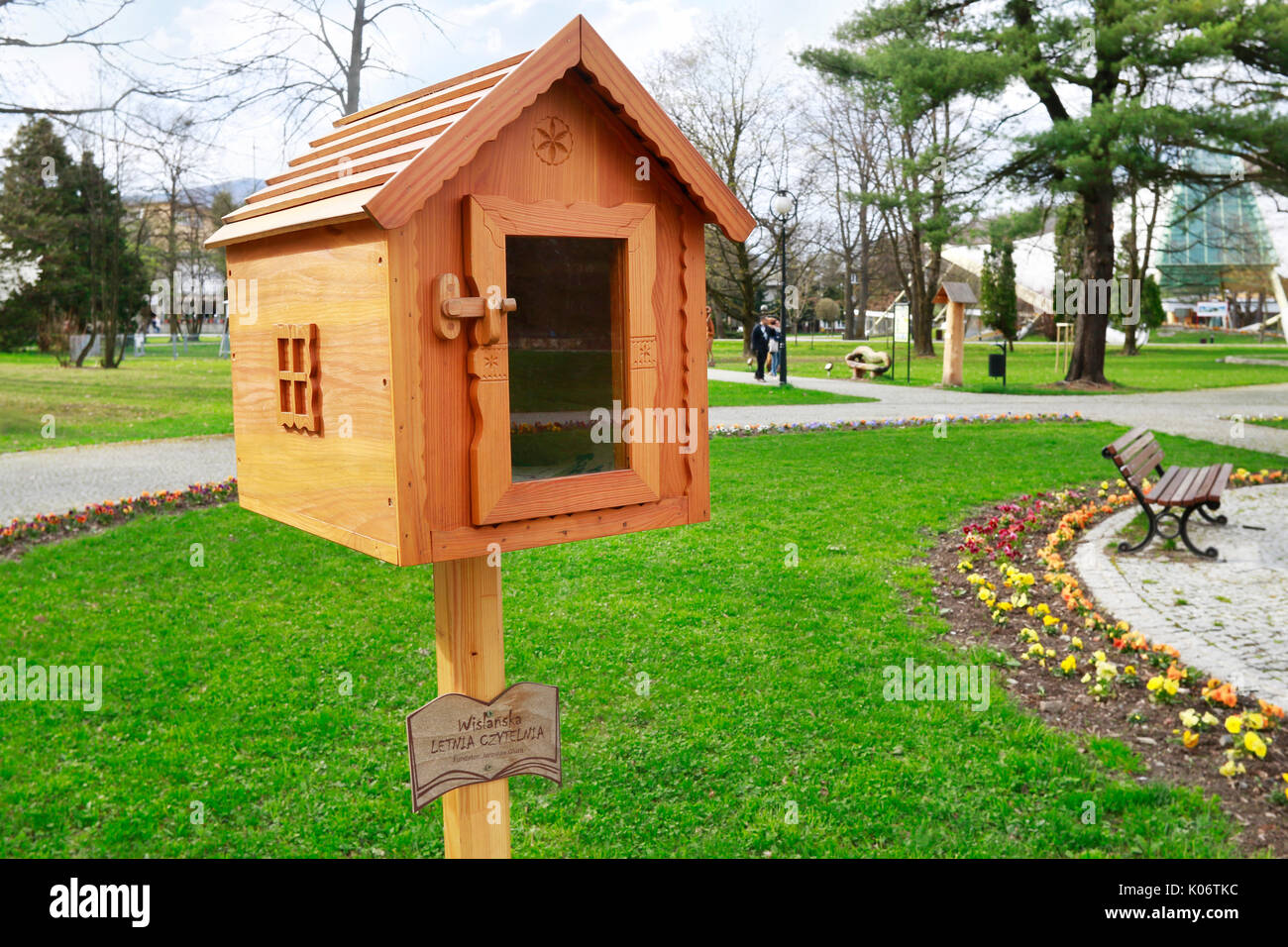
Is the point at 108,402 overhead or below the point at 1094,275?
below

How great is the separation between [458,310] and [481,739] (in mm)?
1135

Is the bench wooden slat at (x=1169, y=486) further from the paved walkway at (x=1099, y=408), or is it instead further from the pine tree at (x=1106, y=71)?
the pine tree at (x=1106, y=71)

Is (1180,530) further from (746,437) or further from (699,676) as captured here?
(746,437)

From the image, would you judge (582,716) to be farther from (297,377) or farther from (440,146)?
(440,146)

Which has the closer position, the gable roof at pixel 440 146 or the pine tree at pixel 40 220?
the gable roof at pixel 440 146

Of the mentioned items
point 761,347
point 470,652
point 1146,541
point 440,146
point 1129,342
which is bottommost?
point 1146,541

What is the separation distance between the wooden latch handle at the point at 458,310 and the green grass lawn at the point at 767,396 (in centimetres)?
1660

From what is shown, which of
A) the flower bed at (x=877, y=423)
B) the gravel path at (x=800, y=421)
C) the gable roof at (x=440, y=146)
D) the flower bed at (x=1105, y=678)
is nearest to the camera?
the gable roof at (x=440, y=146)

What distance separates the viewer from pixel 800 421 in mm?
16484

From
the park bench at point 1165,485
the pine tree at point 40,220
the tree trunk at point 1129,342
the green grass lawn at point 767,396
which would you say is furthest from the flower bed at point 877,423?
the tree trunk at point 1129,342

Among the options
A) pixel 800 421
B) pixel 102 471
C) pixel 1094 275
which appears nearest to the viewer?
pixel 102 471

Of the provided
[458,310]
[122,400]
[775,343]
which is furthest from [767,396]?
[458,310]

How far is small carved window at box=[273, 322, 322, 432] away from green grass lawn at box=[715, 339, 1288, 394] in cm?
2126

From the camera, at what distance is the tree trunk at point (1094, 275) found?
23.0 metres
